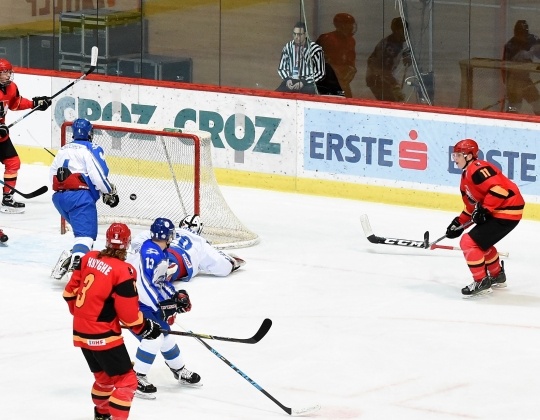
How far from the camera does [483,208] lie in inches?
341

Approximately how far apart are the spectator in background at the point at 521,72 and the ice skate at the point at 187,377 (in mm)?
4452

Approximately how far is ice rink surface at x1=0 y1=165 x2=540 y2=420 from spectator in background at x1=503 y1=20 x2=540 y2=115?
91cm

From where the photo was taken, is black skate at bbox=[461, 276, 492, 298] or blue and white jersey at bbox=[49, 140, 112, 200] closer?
black skate at bbox=[461, 276, 492, 298]

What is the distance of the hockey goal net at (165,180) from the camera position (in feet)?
32.6

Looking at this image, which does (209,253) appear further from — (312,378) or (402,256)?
Result: (312,378)

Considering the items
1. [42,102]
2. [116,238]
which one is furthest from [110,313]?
[42,102]

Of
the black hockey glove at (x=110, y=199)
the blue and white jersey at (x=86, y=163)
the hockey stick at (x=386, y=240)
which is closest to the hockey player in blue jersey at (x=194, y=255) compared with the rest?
the black hockey glove at (x=110, y=199)

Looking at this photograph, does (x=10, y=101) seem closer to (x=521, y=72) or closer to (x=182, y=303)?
(x=521, y=72)

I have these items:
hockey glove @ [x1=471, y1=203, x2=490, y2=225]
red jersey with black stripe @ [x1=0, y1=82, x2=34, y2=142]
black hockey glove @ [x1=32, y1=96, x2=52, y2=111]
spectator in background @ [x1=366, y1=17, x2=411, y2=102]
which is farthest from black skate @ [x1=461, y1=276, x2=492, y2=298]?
red jersey with black stripe @ [x1=0, y1=82, x2=34, y2=142]

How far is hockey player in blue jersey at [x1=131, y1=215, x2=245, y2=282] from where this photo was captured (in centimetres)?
873

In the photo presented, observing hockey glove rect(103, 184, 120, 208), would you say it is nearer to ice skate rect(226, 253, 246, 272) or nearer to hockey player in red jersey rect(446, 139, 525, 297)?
ice skate rect(226, 253, 246, 272)

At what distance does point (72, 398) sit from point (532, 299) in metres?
3.03

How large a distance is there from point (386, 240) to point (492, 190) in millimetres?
1277

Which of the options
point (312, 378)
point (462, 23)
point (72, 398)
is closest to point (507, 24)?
point (462, 23)
